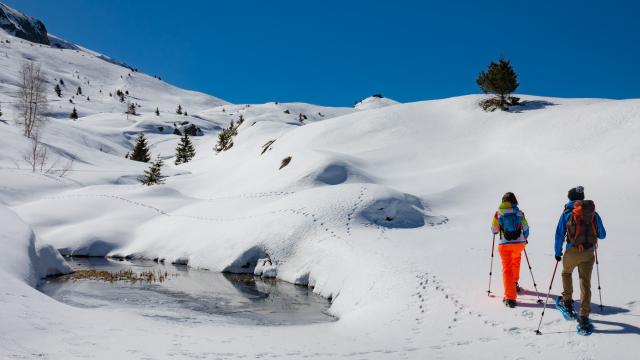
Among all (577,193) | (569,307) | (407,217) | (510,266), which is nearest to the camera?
(569,307)

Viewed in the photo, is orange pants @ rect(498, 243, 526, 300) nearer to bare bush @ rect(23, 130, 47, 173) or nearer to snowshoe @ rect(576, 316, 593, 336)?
snowshoe @ rect(576, 316, 593, 336)

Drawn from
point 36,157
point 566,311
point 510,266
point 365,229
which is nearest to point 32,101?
point 36,157

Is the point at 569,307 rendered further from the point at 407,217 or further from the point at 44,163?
the point at 44,163

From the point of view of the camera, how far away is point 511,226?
11.4m

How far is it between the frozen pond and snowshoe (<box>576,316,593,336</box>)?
23.6 feet

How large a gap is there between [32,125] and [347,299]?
188 ft

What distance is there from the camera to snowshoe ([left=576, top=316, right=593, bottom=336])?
28.9 ft

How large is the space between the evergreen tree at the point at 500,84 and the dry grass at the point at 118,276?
140 ft

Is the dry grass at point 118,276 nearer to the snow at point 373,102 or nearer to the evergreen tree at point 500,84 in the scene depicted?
the evergreen tree at point 500,84

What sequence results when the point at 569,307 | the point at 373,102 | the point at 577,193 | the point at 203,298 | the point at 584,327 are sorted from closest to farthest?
the point at 584,327 < the point at 569,307 < the point at 577,193 < the point at 203,298 < the point at 373,102

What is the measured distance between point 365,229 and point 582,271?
13086mm

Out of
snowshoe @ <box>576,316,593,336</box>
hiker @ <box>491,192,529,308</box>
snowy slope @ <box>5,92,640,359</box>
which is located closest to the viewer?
snowshoe @ <box>576,316,593,336</box>

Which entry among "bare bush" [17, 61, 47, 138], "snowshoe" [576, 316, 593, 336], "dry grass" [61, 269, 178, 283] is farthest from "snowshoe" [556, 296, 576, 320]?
"bare bush" [17, 61, 47, 138]

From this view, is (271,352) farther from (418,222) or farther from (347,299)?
(418,222)
